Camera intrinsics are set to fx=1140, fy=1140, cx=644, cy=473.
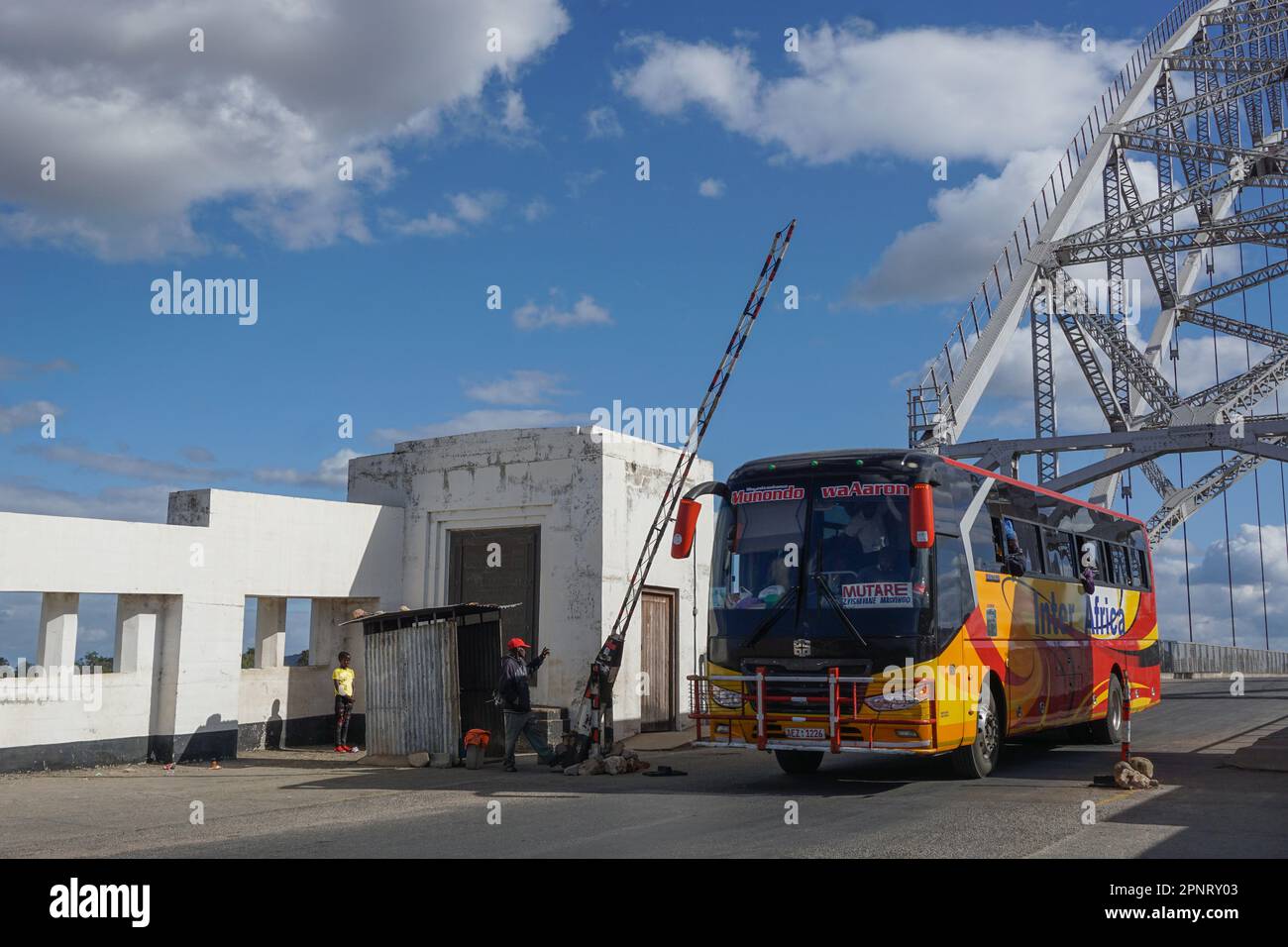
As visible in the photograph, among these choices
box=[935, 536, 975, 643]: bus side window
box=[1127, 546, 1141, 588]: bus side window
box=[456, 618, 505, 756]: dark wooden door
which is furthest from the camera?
box=[1127, 546, 1141, 588]: bus side window

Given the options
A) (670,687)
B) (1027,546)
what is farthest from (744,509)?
(670,687)

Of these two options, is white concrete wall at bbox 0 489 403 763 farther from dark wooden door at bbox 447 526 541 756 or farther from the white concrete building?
dark wooden door at bbox 447 526 541 756

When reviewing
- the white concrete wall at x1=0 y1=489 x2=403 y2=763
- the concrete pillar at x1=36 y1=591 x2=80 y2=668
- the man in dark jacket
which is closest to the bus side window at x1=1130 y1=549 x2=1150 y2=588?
the man in dark jacket

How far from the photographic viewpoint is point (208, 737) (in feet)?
56.9

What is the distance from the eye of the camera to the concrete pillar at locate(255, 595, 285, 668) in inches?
794

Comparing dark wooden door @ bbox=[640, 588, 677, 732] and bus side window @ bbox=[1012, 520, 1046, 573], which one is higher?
bus side window @ bbox=[1012, 520, 1046, 573]

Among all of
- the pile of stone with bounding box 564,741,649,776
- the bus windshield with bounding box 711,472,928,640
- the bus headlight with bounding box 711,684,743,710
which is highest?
the bus windshield with bounding box 711,472,928,640

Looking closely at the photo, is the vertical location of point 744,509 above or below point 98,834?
above

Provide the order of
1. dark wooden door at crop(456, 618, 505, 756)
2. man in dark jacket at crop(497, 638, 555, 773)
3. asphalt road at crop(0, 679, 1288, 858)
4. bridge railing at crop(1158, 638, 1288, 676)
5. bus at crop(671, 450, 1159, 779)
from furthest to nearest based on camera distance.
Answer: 1. bridge railing at crop(1158, 638, 1288, 676)
2. dark wooden door at crop(456, 618, 505, 756)
3. man in dark jacket at crop(497, 638, 555, 773)
4. bus at crop(671, 450, 1159, 779)
5. asphalt road at crop(0, 679, 1288, 858)

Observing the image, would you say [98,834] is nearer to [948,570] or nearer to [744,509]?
[744,509]

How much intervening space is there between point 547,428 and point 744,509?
25.0 feet

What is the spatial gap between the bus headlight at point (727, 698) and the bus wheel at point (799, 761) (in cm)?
188

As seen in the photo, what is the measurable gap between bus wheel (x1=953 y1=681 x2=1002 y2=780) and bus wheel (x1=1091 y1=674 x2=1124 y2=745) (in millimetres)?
5083

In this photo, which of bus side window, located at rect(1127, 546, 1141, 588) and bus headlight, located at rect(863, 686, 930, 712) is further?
bus side window, located at rect(1127, 546, 1141, 588)
